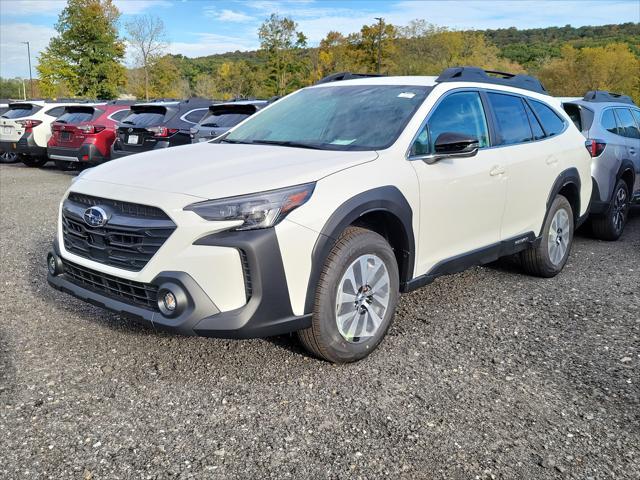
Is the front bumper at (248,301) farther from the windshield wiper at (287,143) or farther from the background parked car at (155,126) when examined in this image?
the background parked car at (155,126)

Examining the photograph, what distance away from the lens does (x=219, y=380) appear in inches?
134

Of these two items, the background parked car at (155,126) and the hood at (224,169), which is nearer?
the hood at (224,169)

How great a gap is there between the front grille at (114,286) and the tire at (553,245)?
347cm

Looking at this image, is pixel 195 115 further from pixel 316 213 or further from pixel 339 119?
pixel 316 213

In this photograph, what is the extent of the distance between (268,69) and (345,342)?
207ft

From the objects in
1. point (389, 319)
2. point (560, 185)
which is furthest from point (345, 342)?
point (560, 185)

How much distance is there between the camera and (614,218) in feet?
23.4

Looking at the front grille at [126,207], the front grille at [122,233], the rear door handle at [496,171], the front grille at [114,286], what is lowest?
the front grille at [114,286]

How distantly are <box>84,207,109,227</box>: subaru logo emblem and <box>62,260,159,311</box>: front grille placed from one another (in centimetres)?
28

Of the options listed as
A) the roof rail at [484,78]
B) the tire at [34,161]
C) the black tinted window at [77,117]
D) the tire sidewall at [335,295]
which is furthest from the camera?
the tire at [34,161]

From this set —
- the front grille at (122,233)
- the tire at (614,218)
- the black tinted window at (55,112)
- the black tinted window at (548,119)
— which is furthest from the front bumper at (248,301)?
the black tinted window at (55,112)

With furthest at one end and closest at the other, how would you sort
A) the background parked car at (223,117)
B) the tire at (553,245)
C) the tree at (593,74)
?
1. the tree at (593,74)
2. the background parked car at (223,117)
3. the tire at (553,245)

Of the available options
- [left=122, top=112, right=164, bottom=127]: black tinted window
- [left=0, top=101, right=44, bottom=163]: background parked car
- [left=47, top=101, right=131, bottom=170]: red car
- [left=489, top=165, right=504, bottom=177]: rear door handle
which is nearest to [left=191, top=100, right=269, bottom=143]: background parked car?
[left=122, top=112, right=164, bottom=127]: black tinted window

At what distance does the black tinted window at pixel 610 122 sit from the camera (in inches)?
280
